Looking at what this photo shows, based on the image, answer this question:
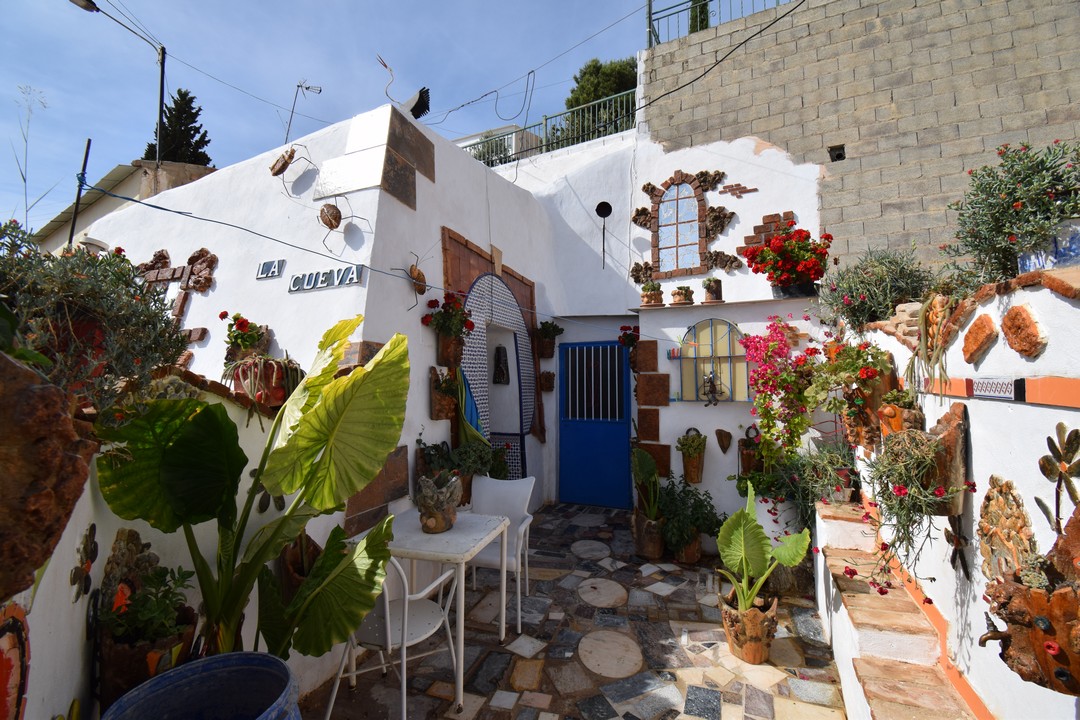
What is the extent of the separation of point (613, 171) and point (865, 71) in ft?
8.43

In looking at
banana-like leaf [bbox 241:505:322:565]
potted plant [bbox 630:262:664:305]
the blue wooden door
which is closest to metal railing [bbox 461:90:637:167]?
potted plant [bbox 630:262:664:305]

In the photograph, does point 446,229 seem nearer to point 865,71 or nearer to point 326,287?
point 326,287

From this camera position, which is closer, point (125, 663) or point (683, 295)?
point (125, 663)

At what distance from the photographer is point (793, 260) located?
14.3 ft

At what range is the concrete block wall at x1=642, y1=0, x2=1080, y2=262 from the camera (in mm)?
4258

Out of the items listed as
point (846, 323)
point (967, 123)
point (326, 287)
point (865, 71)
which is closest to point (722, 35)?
point (865, 71)

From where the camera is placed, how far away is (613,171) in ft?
19.2

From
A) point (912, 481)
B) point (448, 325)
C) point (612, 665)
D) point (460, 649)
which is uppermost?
point (448, 325)

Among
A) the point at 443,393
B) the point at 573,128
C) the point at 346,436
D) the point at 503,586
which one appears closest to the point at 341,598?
the point at 346,436

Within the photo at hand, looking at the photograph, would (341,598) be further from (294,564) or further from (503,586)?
(503,586)

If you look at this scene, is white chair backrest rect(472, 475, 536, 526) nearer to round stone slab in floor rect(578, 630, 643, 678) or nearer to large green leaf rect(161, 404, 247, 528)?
round stone slab in floor rect(578, 630, 643, 678)

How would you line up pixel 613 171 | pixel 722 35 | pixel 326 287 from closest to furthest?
pixel 326 287, pixel 722 35, pixel 613 171

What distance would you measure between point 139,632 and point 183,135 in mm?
15480

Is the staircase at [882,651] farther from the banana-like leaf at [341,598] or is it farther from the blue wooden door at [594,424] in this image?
the blue wooden door at [594,424]
